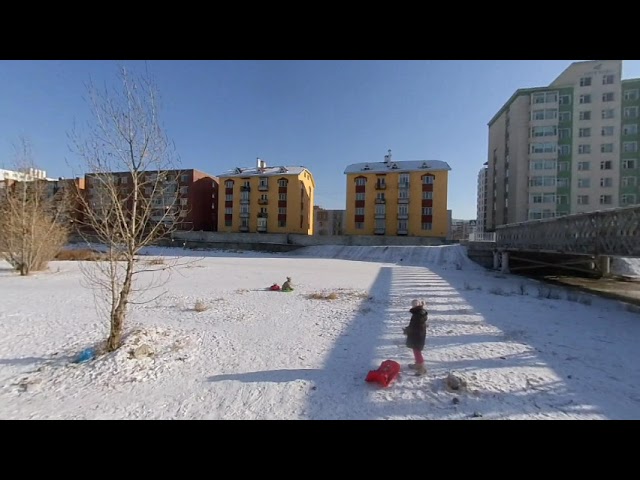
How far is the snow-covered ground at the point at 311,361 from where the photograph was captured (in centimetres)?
331

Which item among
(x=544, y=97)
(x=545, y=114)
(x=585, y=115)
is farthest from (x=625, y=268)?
(x=544, y=97)

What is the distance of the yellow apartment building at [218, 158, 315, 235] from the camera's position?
43.8 metres

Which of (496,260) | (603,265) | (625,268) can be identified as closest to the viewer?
(603,265)

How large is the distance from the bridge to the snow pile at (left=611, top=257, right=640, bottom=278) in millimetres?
2074

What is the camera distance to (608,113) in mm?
35062

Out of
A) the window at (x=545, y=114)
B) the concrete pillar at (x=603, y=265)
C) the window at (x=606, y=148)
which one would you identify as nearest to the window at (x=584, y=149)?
the window at (x=606, y=148)

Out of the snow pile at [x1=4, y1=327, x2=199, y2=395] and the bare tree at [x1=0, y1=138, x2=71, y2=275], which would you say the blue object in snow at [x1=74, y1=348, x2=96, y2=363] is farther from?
the bare tree at [x1=0, y1=138, x2=71, y2=275]

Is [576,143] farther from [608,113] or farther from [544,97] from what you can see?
[544,97]

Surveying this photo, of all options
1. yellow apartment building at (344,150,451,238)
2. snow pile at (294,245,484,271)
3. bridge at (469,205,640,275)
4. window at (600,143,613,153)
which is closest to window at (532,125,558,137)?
Answer: window at (600,143,613,153)

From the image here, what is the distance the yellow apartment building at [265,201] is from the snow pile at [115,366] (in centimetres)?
3865

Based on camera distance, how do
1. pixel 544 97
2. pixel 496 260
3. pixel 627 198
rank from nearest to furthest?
1. pixel 496 260
2. pixel 627 198
3. pixel 544 97

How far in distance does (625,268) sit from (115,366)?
32.3m

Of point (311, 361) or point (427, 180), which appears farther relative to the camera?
point (427, 180)
